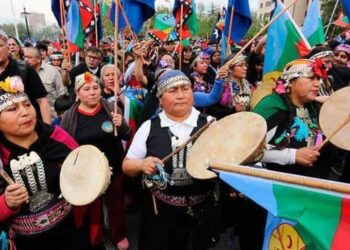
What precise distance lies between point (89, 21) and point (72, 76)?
1.13m

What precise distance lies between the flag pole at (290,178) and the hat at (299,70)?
4.69 ft

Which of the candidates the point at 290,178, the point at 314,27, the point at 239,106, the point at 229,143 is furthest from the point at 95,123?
the point at 314,27

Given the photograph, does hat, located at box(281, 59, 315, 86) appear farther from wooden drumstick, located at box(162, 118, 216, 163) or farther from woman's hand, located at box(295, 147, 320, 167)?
wooden drumstick, located at box(162, 118, 216, 163)

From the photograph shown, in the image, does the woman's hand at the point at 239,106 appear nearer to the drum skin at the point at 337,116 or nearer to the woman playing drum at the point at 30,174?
the drum skin at the point at 337,116

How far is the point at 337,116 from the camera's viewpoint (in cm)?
259

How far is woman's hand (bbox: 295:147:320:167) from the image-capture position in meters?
2.50

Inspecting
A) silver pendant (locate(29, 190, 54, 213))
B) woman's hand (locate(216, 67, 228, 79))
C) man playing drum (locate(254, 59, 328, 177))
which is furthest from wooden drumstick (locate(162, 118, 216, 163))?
woman's hand (locate(216, 67, 228, 79))

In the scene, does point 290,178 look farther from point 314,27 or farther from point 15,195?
point 314,27

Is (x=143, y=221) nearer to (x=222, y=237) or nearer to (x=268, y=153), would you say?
(x=268, y=153)

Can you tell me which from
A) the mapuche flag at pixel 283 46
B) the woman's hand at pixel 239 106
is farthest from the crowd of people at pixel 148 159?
the mapuche flag at pixel 283 46

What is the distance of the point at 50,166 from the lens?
237cm

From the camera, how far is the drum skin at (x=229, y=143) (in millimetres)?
2162

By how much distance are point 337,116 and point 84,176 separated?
1844 millimetres

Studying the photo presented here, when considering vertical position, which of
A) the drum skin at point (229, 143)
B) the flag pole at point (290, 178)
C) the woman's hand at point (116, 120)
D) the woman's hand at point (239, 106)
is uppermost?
the flag pole at point (290, 178)
